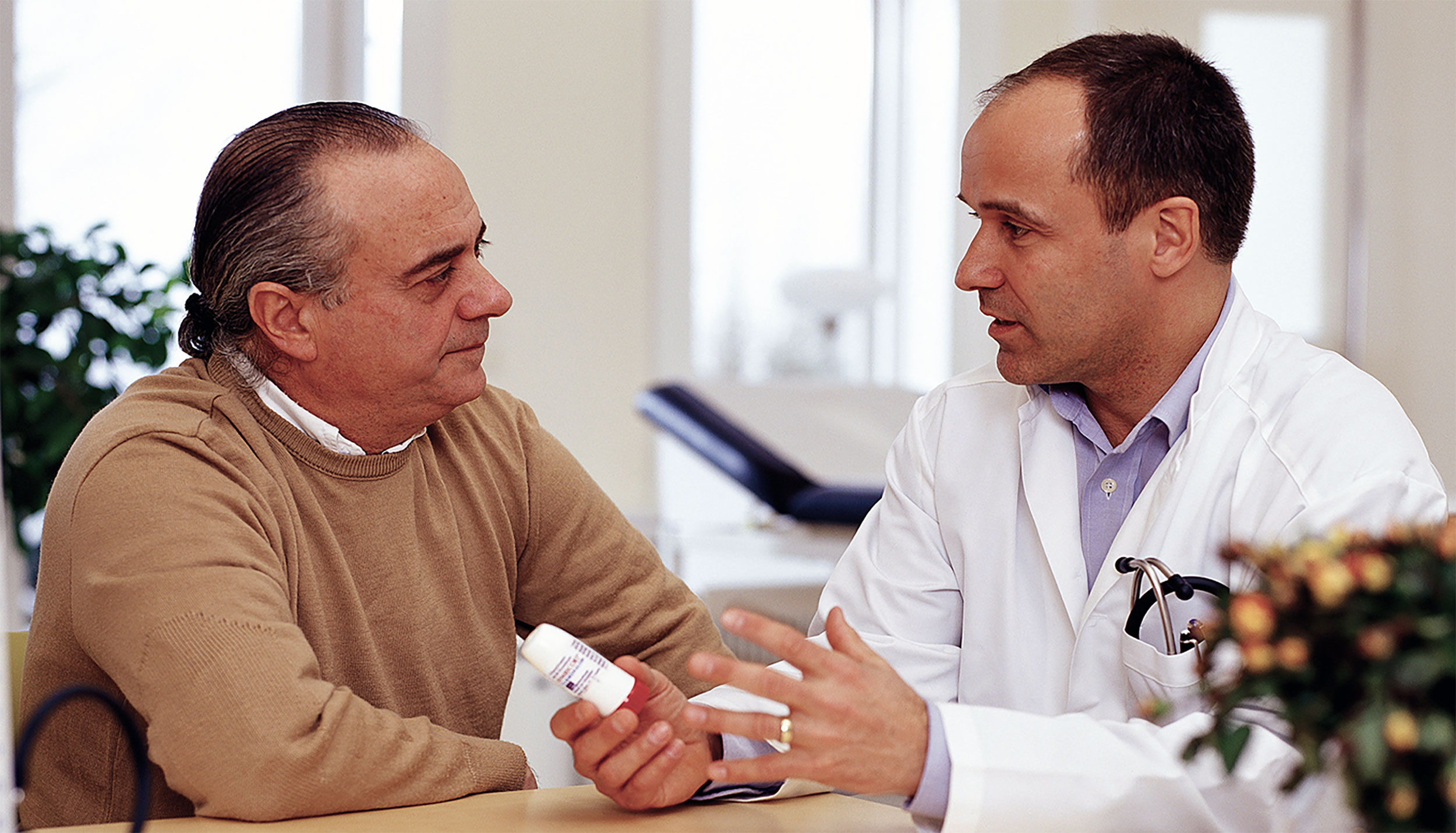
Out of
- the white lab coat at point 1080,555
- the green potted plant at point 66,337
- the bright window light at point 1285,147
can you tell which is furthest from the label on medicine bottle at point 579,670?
the bright window light at point 1285,147

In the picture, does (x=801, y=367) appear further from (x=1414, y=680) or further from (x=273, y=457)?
(x=1414, y=680)

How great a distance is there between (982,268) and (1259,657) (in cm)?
85

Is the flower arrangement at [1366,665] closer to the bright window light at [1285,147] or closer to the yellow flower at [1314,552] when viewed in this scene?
the yellow flower at [1314,552]

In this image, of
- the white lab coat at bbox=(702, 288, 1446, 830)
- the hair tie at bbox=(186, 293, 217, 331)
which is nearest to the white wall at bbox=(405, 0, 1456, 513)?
the hair tie at bbox=(186, 293, 217, 331)

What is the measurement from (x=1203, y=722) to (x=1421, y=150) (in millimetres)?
4686

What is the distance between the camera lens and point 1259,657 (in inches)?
25.2

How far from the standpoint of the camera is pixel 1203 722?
1.06 meters

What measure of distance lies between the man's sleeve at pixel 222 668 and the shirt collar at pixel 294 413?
19cm

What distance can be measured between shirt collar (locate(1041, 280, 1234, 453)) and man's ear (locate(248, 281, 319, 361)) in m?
0.81

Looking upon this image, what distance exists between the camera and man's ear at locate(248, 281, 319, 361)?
1.49 m

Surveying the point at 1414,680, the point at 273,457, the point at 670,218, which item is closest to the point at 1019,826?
the point at 1414,680

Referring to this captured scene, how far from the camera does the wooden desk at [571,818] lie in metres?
1.12

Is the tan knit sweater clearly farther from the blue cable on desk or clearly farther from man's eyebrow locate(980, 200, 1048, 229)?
man's eyebrow locate(980, 200, 1048, 229)

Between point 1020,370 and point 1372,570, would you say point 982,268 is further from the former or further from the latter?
point 1372,570
